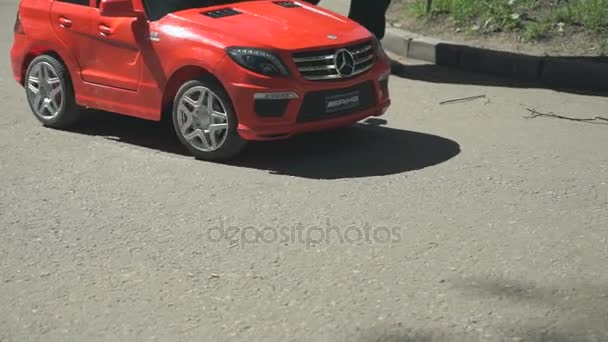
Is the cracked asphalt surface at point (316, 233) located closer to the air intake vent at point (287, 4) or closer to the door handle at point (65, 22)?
the door handle at point (65, 22)

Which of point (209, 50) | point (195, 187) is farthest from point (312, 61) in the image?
point (195, 187)

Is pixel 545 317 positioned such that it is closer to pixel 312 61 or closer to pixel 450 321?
pixel 450 321

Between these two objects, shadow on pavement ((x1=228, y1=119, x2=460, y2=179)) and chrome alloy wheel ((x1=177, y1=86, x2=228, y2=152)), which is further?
chrome alloy wheel ((x1=177, y1=86, x2=228, y2=152))

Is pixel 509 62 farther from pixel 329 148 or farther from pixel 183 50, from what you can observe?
pixel 183 50

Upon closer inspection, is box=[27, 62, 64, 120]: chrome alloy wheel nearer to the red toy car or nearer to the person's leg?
the red toy car

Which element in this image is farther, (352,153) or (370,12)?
(370,12)

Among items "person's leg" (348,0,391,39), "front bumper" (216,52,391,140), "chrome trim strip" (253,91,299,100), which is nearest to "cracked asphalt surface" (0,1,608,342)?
"front bumper" (216,52,391,140)

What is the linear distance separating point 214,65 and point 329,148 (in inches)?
44.8

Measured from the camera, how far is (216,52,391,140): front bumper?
23.7 feet

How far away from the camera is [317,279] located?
532cm

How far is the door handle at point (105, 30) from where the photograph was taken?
25.9ft

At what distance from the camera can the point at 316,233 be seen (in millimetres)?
6008

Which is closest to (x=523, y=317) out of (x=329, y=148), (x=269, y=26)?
(x=329, y=148)

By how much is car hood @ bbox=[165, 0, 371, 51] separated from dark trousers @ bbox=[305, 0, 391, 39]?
8.51 feet
